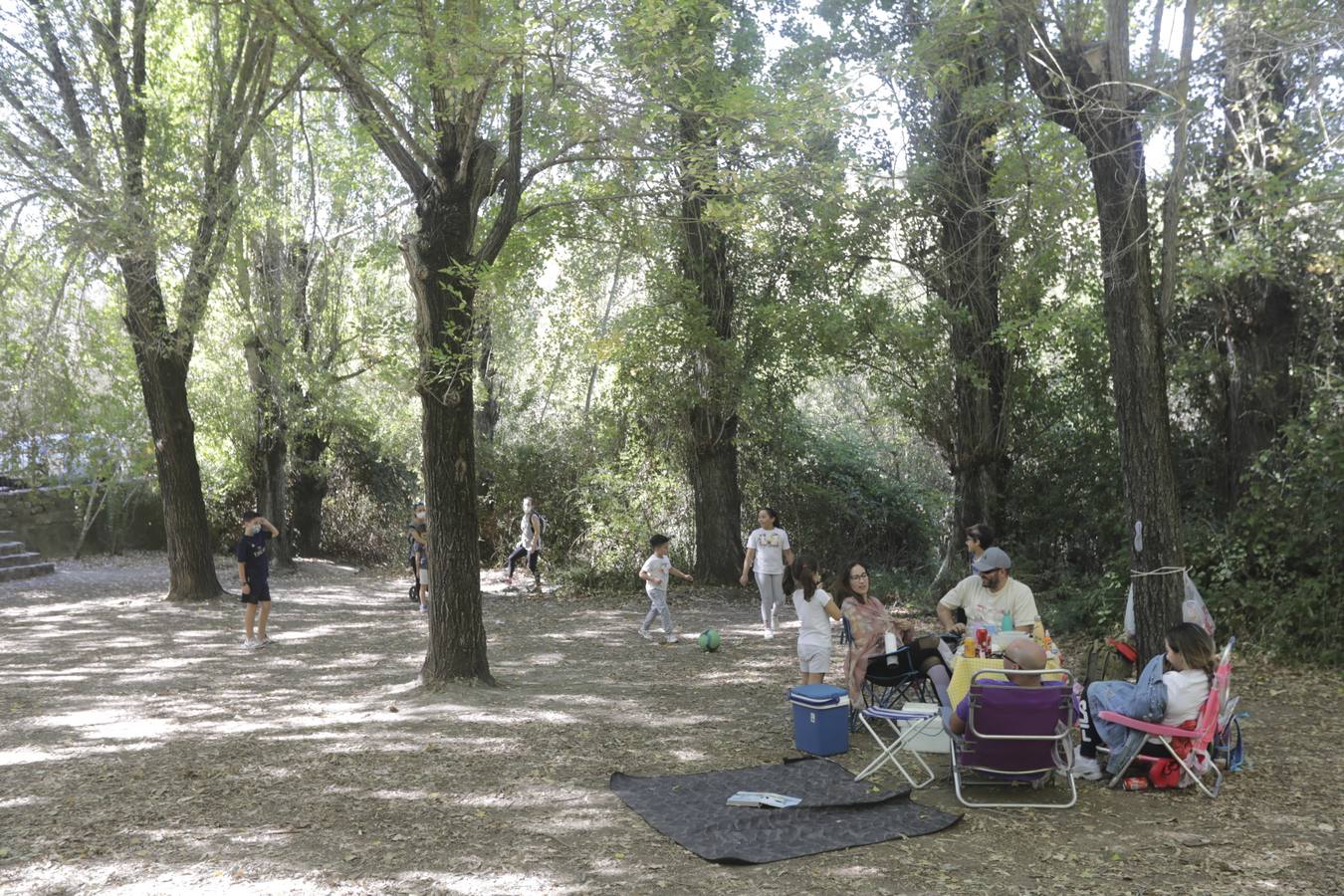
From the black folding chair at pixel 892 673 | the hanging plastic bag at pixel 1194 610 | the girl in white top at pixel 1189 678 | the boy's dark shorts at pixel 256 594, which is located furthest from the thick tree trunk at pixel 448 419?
the hanging plastic bag at pixel 1194 610

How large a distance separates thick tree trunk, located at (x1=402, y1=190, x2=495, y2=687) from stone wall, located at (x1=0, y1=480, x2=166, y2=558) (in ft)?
40.2

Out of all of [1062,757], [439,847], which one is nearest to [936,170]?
[1062,757]

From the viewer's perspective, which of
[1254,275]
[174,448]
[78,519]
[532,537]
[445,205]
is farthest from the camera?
[78,519]

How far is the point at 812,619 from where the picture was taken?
796cm

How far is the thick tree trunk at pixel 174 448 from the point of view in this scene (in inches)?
541

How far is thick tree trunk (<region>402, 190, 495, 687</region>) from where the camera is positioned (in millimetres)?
8492

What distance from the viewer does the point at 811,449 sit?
16.3 meters

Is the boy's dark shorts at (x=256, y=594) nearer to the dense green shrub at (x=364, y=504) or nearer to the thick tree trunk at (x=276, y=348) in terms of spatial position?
the thick tree trunk at (x=276, y=348)

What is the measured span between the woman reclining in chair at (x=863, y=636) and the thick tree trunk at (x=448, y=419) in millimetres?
3055

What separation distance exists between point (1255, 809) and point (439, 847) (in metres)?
4.37

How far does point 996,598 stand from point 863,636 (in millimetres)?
977

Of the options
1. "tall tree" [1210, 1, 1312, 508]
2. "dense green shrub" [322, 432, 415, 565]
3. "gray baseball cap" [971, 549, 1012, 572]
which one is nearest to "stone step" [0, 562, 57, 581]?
"dense green shrub" [322, 432, 415, 565]

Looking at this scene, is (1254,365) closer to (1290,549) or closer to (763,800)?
(1290,549)

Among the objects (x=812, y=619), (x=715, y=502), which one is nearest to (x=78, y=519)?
(x=715, y=502)
